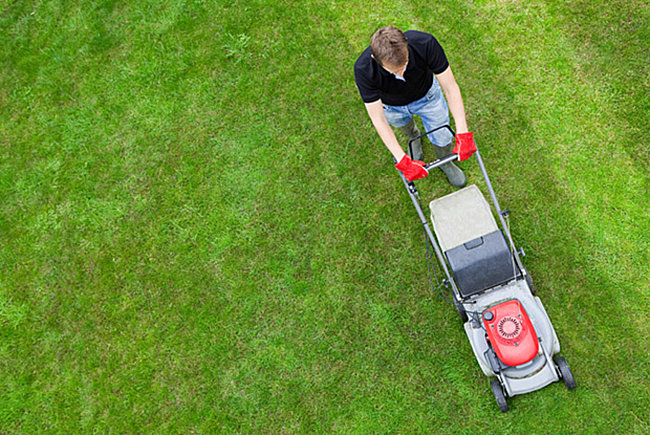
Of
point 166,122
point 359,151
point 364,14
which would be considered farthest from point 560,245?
point 166,122

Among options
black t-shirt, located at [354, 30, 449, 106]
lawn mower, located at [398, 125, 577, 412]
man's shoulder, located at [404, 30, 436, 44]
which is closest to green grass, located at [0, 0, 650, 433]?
lawn mower, located at [398, 125, 577, 412]

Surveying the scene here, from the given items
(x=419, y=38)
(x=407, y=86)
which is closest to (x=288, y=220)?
(x=407, y=86)

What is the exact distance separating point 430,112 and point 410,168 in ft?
1.68

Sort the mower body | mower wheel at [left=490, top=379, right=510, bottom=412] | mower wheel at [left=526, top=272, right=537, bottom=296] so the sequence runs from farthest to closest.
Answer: mower wheel at [left=526, top=272, right=537, bottom=296] → mower wheel at [left=490, top=379, right=510, bottom=412] → the mower body

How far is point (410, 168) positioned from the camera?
11.3ft

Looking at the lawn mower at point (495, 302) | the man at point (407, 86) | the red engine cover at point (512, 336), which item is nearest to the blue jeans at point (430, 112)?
the man at point (407, 86)

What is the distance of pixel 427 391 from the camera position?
13.1ft

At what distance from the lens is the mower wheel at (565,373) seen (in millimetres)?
3574

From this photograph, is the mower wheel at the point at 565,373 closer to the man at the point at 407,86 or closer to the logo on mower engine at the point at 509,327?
the logo on mower engine at the point at 509,327

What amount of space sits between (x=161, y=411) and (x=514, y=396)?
10.1ft

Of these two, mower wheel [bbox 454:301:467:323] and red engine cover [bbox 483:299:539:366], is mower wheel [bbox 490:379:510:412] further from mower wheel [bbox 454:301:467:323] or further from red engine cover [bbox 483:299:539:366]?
mower wheel [bbox 454:301:467:323]

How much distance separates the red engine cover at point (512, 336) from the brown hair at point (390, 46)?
5.93 feet

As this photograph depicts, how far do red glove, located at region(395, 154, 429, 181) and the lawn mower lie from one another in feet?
0.21

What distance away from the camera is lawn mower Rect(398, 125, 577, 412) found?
10.9 ft
